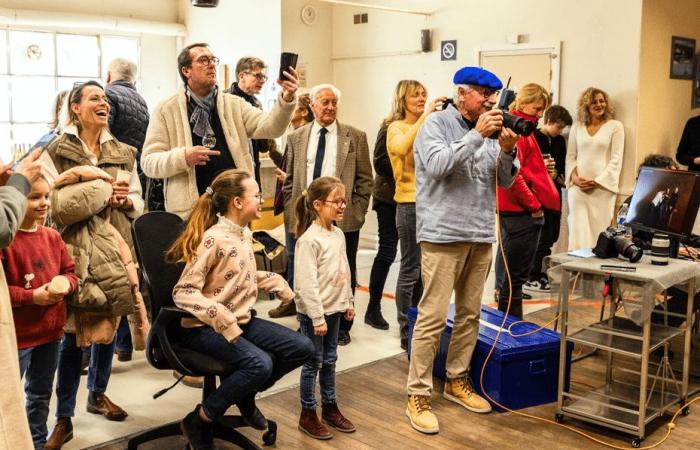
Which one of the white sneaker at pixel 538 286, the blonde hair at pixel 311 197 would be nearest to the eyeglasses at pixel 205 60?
the blonde hair at pixel 311 197

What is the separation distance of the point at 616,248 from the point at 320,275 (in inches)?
54.4

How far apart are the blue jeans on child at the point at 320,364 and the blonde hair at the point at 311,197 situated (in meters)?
0.43

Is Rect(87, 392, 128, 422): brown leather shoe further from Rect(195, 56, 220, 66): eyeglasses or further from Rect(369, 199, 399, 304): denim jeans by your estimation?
Rect(369, 199, 399, 304): denim jeans

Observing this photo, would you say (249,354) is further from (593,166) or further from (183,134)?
(593,166)

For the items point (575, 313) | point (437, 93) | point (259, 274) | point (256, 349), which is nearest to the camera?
point (256, 349)

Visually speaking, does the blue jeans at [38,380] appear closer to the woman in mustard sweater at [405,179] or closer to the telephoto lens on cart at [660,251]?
the woman in mustard sweater at [405,179]

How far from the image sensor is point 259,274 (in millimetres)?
3256

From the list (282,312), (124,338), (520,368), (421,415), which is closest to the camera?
(421,415)

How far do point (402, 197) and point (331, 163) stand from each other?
0.45 m

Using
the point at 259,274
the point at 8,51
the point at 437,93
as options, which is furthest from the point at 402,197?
the point at 8,51

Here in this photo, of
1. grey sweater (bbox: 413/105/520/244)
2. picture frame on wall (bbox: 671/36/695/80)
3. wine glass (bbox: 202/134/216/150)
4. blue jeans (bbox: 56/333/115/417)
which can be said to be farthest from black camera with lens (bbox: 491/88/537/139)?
picture frame on wall (bbox: 671/36/695/80)

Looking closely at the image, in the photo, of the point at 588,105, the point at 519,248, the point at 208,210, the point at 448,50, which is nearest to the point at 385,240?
the point at 519,248

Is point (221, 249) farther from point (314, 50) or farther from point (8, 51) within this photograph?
point (8, 51)

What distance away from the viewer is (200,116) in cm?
374
